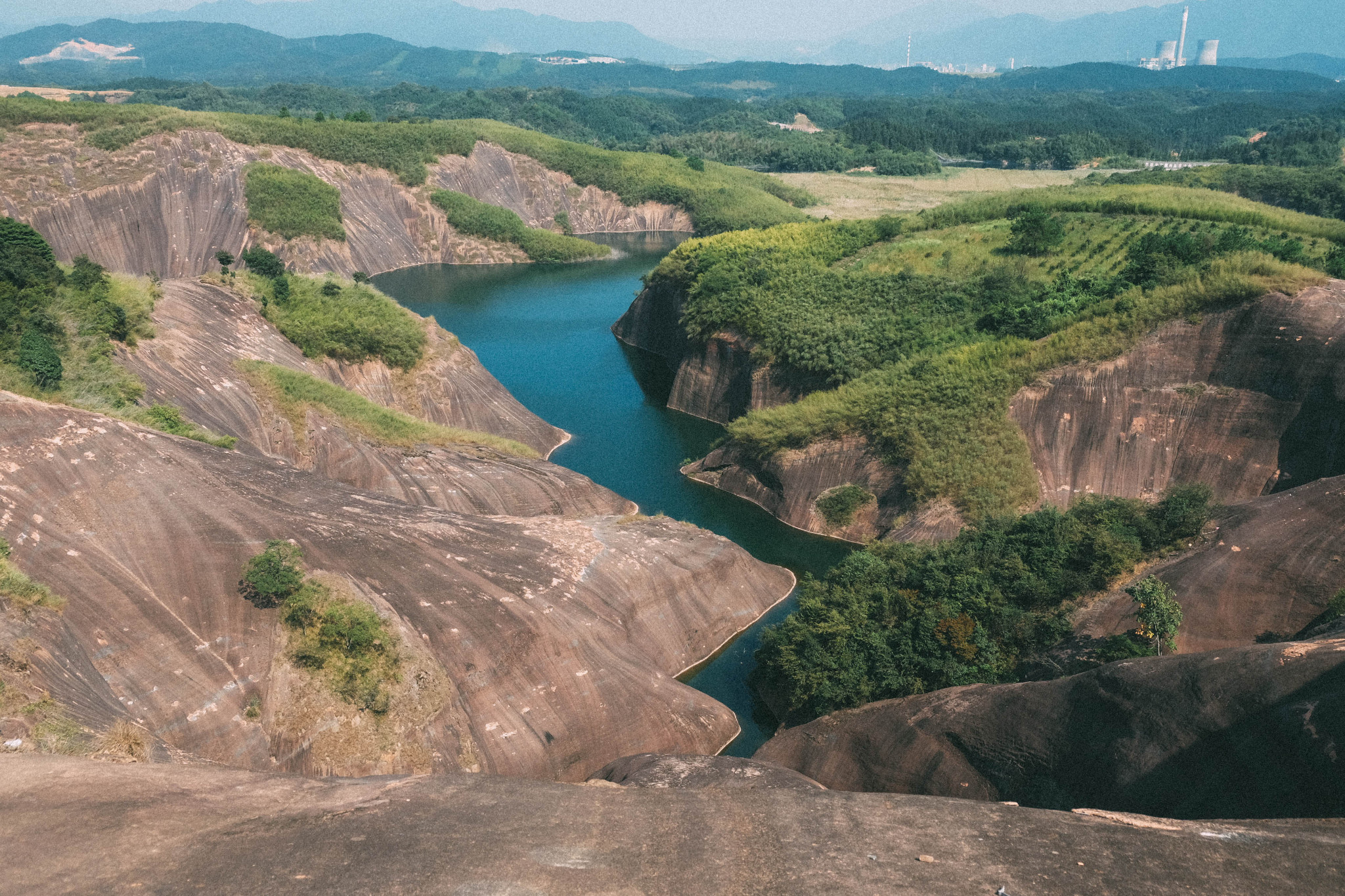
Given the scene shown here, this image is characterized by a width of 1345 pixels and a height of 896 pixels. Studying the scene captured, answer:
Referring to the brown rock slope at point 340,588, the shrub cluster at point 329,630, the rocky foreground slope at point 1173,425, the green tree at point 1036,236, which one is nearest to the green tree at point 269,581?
the shrub cluster at point 329,630

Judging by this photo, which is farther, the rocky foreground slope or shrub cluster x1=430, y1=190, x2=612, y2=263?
shrub cluster x1=430, y1=190, x2=612, y2=263

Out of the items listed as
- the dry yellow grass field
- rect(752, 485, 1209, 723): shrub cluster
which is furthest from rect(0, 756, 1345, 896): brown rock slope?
the dry yellow grass field

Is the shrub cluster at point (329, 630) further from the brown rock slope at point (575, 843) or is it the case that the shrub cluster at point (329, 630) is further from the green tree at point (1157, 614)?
the green tree at point (1157, 614)

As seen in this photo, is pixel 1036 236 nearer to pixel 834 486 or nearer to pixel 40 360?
pixel 834 486

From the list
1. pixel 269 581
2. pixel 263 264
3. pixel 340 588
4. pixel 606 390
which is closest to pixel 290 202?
pixel 263 264

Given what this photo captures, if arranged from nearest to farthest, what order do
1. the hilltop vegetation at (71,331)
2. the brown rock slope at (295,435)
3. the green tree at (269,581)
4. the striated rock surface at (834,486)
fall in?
the green tree at (269,581) → the hilltop vegetation at (71,331) → the brown rock slope at (295,435) → the striated rock surface at (834,486)

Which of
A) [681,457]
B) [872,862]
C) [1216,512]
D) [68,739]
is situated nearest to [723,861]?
[872,862]

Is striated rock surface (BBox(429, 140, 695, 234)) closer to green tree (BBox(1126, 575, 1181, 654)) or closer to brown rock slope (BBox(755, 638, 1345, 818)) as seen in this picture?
brown rock slope (BBox(755, 638, 1345, 818))
